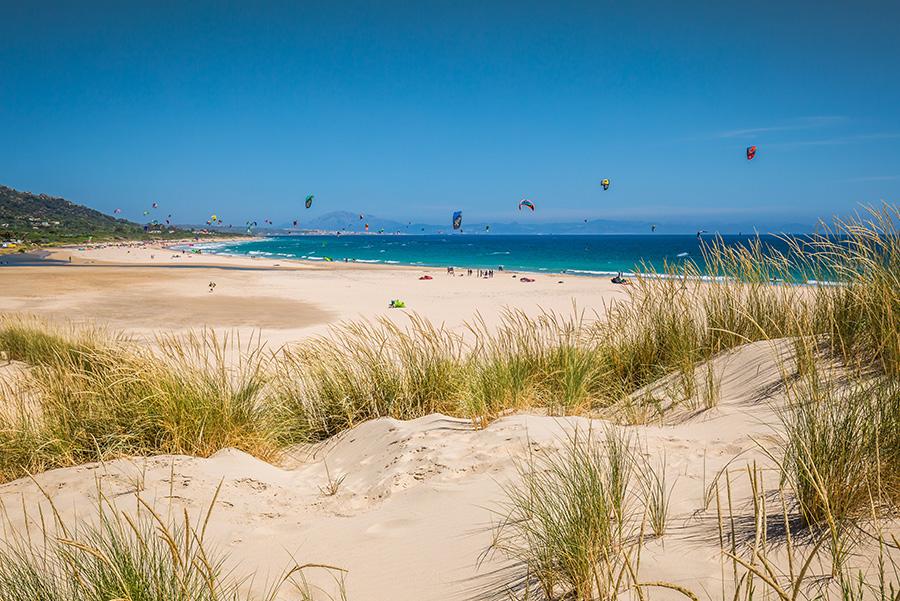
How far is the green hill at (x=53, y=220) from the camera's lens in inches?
3627

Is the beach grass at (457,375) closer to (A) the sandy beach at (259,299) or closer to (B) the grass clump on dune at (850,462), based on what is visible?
(B) the grass clump on dune at (850,462)

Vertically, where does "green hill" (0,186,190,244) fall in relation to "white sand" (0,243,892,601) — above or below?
above

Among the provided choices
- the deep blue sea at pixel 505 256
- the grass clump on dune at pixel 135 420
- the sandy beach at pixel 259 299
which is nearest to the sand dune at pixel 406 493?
the grass clump on dune at pixel 135 420

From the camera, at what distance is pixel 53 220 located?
12012 centimetres

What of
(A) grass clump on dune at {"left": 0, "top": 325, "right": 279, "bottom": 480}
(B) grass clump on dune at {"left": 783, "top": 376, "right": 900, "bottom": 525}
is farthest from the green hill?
(B) grass clump on dune at {"left": 783, "top": 376, "right": 900, "bottom": 525}

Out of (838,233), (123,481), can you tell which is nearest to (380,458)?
(123,481)

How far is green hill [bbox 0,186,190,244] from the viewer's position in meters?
92.1

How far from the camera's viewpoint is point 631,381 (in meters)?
6.32

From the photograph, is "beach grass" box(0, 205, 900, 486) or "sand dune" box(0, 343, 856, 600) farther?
"beach grass" box(0, 205, 900, 486)

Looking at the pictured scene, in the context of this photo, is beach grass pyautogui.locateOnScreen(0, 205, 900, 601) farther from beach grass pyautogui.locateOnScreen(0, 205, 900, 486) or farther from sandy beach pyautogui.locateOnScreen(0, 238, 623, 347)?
sandy beach pyautogui.locateOnScreen(0, 238, 623, 347)

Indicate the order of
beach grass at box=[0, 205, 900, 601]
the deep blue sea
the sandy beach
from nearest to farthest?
beach grass at box=[0, 205, 900, 601], the sandy beach, the deep blue sea

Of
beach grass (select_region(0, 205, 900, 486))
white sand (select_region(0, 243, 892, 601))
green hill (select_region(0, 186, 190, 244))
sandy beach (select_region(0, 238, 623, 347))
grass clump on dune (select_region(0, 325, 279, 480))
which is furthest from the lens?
green hill (select_region(0, 186, 190, 244))

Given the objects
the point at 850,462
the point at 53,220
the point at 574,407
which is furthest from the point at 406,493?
the point at 53,220

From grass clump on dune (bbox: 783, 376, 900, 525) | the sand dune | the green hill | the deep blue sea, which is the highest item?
the green hill
